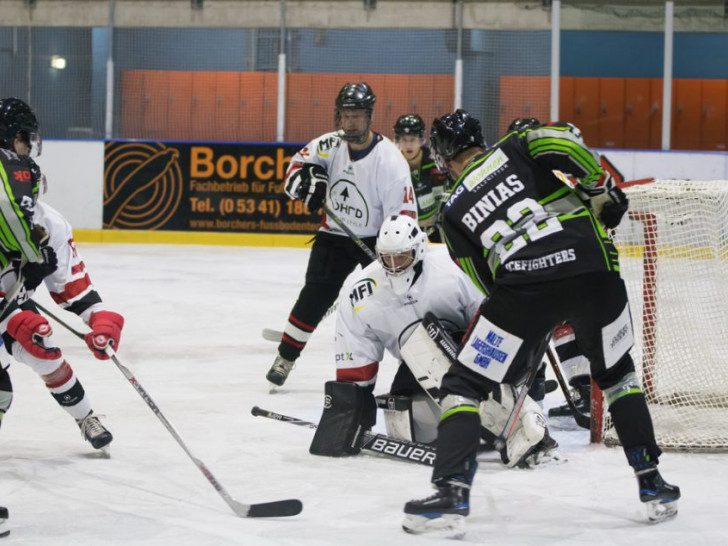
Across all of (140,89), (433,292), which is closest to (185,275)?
(140,89)

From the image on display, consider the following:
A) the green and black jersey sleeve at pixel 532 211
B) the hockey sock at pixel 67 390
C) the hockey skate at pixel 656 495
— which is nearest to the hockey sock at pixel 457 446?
the green and black jersey sleeve at pixel 532 211

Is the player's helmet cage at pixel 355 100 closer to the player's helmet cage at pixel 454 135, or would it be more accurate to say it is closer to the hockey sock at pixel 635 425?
the player's helmet cage at pixel 454 135

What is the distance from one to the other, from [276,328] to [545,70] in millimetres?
5071

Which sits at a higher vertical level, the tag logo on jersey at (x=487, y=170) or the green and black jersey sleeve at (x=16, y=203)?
the tag logo on jersey at (x=487, y=170)

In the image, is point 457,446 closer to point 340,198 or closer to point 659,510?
point 659,510

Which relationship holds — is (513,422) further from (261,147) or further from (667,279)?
(261,147)

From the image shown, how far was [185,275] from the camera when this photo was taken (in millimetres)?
7691

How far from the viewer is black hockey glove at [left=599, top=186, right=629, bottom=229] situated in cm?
260

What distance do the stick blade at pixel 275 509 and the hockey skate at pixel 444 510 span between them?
11.6 inches

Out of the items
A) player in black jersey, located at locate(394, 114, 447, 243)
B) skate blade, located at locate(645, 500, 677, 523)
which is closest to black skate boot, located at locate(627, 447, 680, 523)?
skate blade, located at locate(645, 500, 677, 523)

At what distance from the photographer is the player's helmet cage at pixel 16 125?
2.88 meters

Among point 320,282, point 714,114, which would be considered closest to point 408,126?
point 320,282

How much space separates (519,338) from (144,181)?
7.91m

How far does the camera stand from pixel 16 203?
8.63ft
